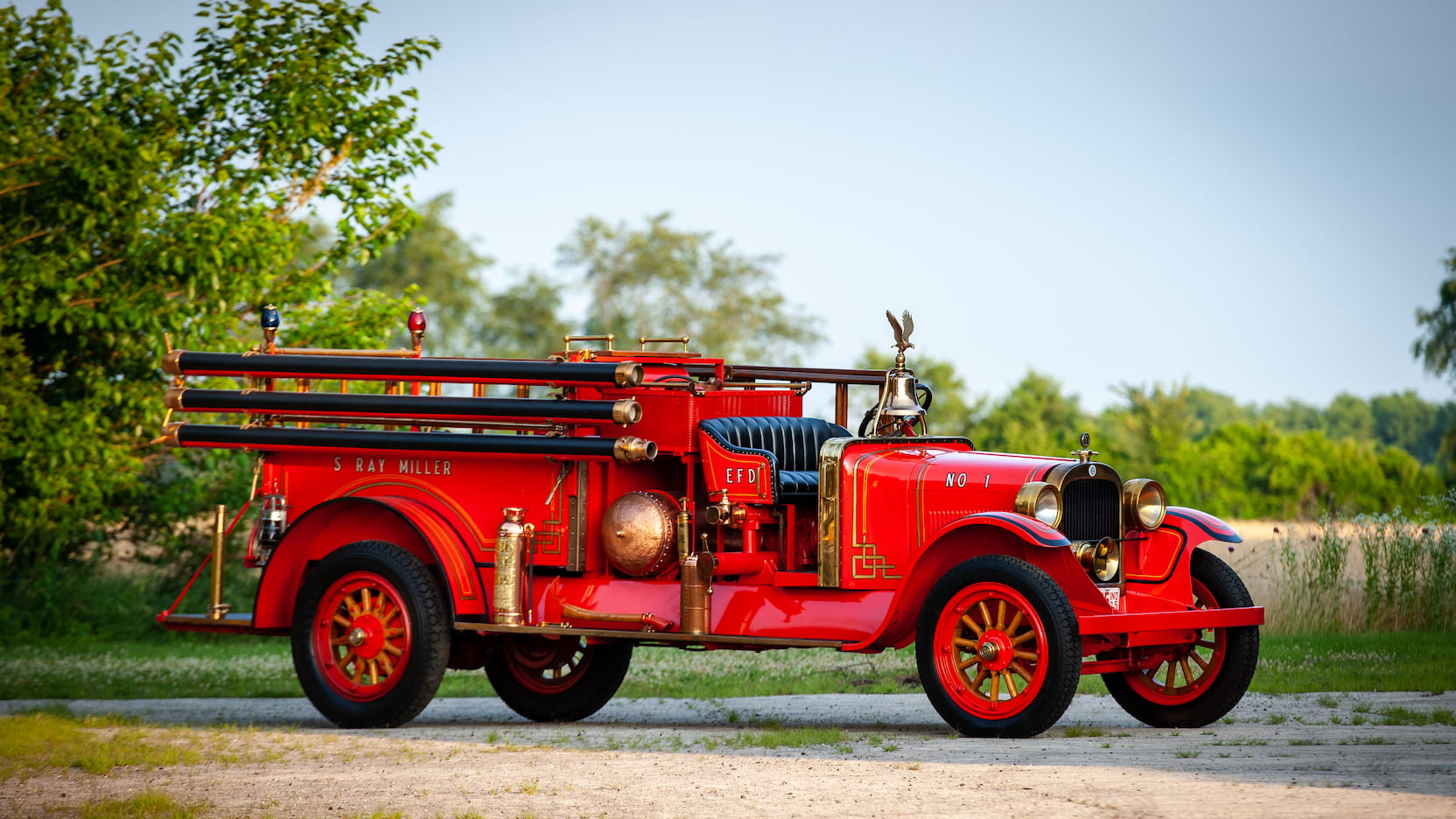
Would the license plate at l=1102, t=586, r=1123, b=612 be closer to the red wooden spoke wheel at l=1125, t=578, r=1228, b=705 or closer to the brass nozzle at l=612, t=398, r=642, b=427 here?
the red wooden spoke wheel at l=1125, t=578, r=1228, b=705

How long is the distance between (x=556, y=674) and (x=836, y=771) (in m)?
3.58

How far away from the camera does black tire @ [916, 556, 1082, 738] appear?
722 centimetres

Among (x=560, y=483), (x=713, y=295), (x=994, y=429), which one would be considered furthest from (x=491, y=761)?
(x=713, y=295)

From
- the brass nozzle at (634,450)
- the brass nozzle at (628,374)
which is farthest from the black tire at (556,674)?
the brass nozzle at (628,374)

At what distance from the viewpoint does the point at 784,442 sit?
8984 mm

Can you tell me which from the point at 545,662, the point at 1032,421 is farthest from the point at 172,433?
the point at 1032,421

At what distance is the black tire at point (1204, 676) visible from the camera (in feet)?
26.3

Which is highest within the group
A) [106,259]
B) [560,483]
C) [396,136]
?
[396,136]

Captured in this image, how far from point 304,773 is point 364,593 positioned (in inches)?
78.6

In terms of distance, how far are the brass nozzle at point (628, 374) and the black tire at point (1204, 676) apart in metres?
2.88

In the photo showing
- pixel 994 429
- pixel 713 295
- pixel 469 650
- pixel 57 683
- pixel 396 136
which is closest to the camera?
pixel 469 650

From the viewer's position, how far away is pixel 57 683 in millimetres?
12266

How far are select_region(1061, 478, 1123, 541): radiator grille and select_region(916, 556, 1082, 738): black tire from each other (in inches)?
25.8

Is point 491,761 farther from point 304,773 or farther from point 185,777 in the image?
point 185,777
